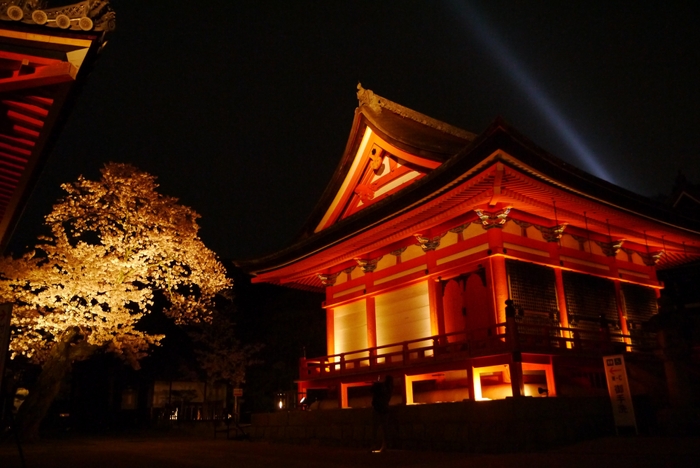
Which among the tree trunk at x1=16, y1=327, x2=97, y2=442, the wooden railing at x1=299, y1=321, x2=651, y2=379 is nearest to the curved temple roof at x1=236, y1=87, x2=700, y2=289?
the wooden railing at x1=299, y1=321, x2=651, y2=379

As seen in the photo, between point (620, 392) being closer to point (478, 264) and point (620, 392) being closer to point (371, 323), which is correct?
point (478, 264)

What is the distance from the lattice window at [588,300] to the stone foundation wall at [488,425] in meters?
3.64

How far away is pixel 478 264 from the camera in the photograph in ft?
49.9

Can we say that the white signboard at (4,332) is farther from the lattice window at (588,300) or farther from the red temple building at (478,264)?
the lattice window at (588,300)

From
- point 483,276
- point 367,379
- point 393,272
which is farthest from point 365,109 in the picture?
point 367,379

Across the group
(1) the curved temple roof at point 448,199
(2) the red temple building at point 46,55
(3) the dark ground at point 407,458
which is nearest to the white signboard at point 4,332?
(2) the red temple building at point 46,55

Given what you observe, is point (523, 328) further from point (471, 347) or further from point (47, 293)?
point (47, 293)

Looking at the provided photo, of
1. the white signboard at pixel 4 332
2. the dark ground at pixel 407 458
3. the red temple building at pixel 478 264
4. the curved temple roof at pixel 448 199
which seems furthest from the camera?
the red temple building at pixel 478 264

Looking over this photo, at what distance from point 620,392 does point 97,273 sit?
15103 millimetres

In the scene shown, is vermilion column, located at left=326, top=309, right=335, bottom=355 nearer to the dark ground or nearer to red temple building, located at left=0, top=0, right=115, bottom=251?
the dark ground

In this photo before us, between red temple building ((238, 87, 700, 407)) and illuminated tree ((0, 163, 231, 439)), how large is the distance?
3830 mm

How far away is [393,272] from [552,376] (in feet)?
21.3

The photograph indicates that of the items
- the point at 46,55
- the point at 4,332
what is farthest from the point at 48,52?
the point at 4,332

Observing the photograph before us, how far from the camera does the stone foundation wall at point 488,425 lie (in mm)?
11016
